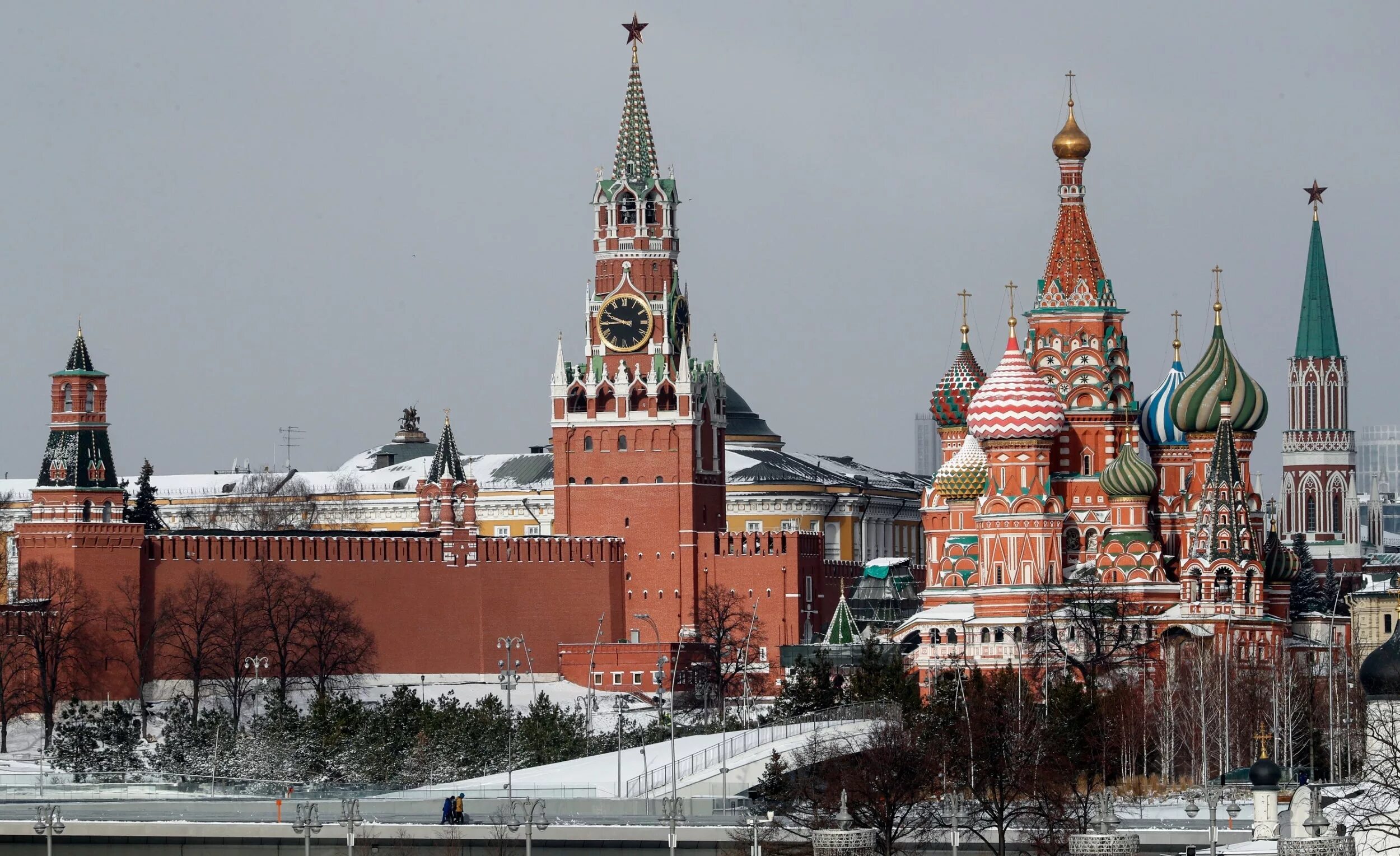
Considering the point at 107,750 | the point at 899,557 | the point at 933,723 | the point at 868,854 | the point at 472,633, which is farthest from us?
the point at 899,557

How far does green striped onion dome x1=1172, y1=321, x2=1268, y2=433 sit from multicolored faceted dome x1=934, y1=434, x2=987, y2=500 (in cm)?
571

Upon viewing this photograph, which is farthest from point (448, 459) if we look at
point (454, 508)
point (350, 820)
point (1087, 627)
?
point (350, 820)

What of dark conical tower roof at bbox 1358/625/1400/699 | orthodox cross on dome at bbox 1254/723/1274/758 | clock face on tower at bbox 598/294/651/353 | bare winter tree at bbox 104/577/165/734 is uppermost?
clock face on tower at bbox 598/294/651/353

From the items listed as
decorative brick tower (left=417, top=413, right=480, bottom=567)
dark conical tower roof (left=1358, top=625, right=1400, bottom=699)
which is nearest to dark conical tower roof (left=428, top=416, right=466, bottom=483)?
A: decorative brick tower (left=417, top=413, right=480, bottom=567)

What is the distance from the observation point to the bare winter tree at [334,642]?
334 feet

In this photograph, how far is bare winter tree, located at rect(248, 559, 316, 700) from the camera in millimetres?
100625

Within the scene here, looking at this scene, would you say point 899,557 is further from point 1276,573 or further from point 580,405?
point 1276,573

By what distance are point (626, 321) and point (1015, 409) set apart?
72.6ft

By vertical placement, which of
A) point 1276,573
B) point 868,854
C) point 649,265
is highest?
point 649,265

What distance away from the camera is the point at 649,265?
113 metres

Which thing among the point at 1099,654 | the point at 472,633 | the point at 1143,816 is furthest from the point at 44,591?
the point at 1143,816

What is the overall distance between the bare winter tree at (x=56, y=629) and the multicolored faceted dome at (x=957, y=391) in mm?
24445

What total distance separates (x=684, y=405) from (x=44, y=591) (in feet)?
69.7

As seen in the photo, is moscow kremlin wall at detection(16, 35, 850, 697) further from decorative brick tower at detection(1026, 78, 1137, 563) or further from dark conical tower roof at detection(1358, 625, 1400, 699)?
dark conical tower roof at detection(1358, 625, 1400, 699)
